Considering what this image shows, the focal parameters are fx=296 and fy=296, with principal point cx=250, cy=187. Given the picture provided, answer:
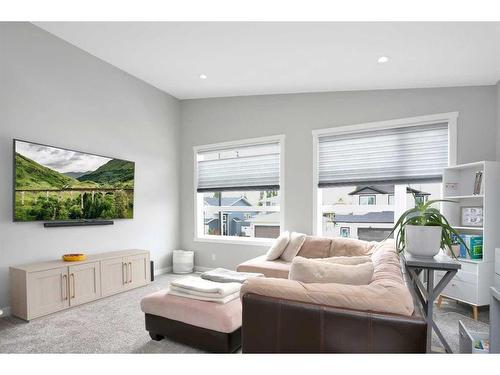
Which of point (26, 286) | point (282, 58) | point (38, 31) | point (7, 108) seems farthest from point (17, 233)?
point (282, 58)

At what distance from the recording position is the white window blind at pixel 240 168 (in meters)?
4.84

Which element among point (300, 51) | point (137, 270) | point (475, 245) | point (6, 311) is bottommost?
point (6, 311)

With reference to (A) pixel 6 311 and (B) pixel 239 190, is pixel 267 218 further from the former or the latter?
(A) pixel 6 311

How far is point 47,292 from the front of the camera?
10.1 ft

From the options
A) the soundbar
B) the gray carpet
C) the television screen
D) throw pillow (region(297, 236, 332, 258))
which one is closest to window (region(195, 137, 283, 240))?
throw pillow (region(297, 236, 332, 258))

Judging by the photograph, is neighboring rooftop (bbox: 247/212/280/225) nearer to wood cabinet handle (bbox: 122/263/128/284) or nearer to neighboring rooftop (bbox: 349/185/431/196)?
neighboring rooftop (bbox: 349/185/431/196)

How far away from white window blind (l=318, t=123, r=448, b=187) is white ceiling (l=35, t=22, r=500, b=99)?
63cm

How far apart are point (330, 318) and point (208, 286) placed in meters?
1.28

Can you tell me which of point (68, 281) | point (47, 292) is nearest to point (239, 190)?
point (68, 281)

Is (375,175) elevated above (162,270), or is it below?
above

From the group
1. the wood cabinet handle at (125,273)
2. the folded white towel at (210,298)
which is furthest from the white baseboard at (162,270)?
the folded white towel at (210,298)

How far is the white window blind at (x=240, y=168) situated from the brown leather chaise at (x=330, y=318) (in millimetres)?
3271

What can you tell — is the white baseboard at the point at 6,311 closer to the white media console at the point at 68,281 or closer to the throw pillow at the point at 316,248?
the white media console at the point at 68,281
